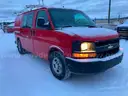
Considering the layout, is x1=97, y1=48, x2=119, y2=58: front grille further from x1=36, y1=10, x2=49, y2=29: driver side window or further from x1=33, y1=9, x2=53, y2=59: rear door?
x1=36, y1=10, x2=49, y2=29: driver side window

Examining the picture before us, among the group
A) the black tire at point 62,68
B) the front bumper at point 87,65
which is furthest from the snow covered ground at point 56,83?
the front bumper at point 87,65

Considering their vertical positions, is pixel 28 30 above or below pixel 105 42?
above

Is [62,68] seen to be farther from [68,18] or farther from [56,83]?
[68,18]

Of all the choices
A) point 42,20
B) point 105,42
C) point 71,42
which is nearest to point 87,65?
point 71,42

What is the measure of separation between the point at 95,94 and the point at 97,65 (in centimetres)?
64

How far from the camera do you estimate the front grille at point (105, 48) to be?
168 inches

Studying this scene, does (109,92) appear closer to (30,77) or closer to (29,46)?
(30,77)

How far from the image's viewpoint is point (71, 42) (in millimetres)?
4238

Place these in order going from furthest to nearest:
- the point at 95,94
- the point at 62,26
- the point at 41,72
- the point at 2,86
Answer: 1. the point at 41,72
2. the point at 62,26
3. the point at 2,86
4. the point at 95,94

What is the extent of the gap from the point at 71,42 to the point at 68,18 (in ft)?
4.58

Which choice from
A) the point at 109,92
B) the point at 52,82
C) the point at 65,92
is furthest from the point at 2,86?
the point at 109,92

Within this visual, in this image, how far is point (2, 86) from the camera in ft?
15.6

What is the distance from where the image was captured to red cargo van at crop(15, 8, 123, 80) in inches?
166

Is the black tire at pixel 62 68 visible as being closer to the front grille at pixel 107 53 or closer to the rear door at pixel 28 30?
the front grille at pixel 107 53
